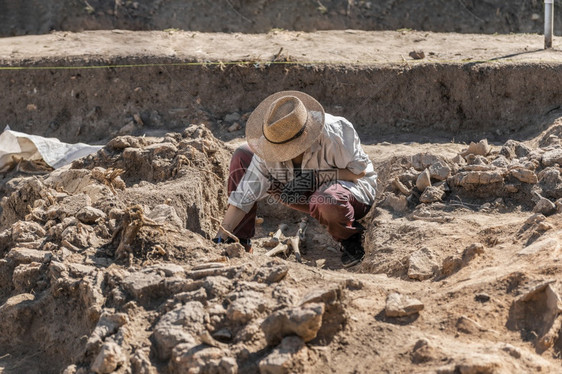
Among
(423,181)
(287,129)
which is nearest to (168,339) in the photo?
(287,129)

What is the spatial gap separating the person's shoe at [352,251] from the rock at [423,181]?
564mm

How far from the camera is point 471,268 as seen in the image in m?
3.66

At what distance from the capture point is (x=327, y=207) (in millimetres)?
4590

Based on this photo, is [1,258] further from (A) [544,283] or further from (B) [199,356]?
(A) [544,283]

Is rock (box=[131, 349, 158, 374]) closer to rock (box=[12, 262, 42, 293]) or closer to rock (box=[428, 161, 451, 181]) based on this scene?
rock (box=[12, 262, 42, 293])

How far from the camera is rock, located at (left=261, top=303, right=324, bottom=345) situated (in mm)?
2822

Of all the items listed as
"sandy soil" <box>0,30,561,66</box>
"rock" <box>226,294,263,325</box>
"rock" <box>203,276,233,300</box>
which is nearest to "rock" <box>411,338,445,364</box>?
"rock" <box>226,294,263,325</box>

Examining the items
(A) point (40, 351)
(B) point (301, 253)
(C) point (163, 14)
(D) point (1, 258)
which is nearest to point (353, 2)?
(C) point (163, 14)

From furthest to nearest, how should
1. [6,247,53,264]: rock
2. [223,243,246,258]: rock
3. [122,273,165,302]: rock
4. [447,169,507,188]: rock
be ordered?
1. [447,169,507,188]: rock
2. [6,247,53,264]: rock
3. [223,243,246,258]: rock
4. [122,273,165,302]: rock

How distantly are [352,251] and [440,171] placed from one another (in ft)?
2.83

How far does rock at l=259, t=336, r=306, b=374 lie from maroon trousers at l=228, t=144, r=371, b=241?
1840 millimetres

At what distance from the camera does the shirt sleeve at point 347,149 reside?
4.53 meters

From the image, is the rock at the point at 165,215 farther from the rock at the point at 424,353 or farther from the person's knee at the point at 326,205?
the rock at the point at 424,353

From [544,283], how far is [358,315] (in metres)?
0.80
